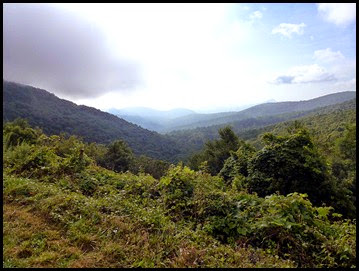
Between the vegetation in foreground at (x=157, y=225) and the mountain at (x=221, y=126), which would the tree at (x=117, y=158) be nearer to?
the vegetation in foreground at (x=157, y=225)

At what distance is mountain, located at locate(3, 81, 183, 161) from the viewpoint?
78500 mm

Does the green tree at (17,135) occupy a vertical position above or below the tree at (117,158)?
above

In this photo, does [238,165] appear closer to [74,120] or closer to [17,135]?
[17,135]

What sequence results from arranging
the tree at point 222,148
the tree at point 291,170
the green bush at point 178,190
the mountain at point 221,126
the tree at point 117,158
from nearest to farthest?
the green bush at point 178,190
the tree at point 291,170
the tree at point 222,148
the tree at point 117,158
the mountain at point 221,126

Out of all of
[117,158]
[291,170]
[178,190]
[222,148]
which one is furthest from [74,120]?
[178,190]

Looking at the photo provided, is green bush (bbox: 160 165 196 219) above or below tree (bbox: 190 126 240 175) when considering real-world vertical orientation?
above

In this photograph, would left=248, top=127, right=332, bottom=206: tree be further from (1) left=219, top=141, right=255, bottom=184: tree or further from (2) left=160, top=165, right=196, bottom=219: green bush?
(2) left=160, top=165, right=196, bottom=219: green bush

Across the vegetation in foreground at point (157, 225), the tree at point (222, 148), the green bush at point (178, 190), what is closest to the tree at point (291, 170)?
the vegetation in foreground at point (157, 225)

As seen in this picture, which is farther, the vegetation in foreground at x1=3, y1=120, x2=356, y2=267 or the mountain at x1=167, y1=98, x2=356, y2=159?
the mountain at x1=167, y1=98, x2=356, y2=159

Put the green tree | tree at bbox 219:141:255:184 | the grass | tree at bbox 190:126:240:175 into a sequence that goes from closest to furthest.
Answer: the grass → the green tree → tree at bbox 219:141:255:184 → tree at bbox 190:126:240:175

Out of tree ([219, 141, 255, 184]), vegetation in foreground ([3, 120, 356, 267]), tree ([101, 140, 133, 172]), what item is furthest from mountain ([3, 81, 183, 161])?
vegetation in foreground ([3, 120, 356, 267])

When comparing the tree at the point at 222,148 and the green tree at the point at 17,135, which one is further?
the tree at the point at 222,148

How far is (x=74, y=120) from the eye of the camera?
87562 millimetres

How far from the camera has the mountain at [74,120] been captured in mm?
78500
